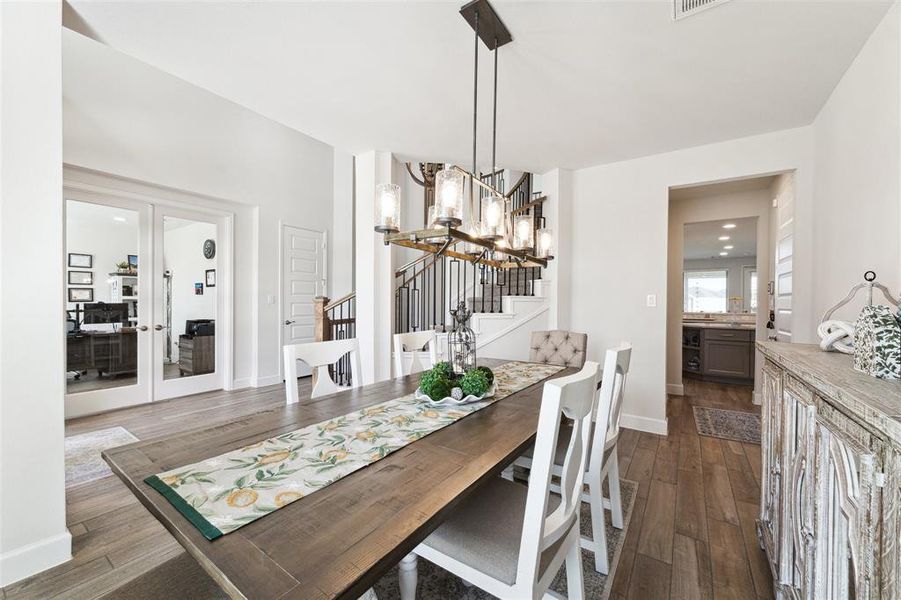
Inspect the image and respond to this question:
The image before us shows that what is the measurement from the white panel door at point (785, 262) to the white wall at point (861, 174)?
42cm

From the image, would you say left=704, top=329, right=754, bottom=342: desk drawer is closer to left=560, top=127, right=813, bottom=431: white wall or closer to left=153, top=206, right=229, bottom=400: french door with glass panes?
left=560, top=127, right=813, bottom=431: white wall

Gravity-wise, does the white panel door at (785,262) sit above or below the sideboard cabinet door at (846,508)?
above

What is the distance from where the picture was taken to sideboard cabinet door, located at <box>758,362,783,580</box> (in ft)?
4.80

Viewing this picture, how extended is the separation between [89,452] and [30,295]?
1.98 meters

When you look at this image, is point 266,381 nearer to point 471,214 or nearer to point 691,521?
point 471,214

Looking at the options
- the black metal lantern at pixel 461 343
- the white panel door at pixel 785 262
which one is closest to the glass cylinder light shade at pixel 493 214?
the black metal lantern at pixel 461 343

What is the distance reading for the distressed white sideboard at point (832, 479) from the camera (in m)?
0.69

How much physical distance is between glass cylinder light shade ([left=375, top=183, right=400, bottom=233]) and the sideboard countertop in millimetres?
1664

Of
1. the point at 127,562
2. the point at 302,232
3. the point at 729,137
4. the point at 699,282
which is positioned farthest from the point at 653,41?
the point at 699,282

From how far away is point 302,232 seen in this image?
18.2 feet

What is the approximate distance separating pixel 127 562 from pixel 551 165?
166 inches

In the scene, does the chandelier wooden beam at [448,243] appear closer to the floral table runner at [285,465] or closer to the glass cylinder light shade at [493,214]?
the glass cylinder light shade at [493,214]

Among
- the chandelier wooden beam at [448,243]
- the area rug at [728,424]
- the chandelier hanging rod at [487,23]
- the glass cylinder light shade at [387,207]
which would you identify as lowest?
the area rug at [728,424]

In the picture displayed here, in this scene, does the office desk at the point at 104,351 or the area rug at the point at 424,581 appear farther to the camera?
the office desk at the point at 104,351
